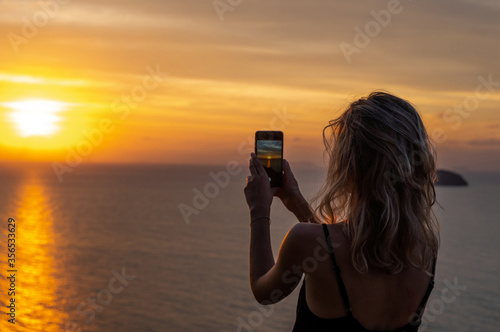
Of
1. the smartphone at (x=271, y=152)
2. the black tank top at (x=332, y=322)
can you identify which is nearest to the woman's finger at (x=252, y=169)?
the smartphone at (x=271, y=152)

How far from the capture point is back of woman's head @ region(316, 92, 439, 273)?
80.2 inches

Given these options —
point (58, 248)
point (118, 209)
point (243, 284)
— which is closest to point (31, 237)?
point (58, 248)

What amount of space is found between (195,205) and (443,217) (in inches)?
2317

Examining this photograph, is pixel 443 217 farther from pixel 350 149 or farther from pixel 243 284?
pixel 350 149

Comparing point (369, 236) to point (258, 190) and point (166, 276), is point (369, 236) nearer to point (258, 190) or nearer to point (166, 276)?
point (258, 190)

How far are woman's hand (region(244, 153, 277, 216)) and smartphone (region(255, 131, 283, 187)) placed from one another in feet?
0.47

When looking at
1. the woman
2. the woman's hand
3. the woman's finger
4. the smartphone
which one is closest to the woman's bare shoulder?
the woman

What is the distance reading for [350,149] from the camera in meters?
2.11

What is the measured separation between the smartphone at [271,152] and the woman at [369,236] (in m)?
0.46

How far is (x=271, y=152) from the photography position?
2.67 meters

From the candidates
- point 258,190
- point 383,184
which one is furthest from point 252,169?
point 383,184

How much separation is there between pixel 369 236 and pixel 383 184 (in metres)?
0.19

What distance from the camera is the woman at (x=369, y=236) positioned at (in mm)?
2041

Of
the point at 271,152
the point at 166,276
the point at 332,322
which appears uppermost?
the point at 271,152
